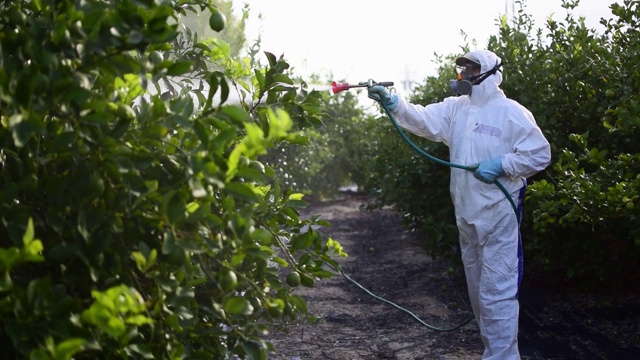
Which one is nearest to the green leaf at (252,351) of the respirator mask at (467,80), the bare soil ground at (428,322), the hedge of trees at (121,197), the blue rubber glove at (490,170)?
the hedge of trees at (121,197)

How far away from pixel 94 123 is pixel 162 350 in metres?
0.68

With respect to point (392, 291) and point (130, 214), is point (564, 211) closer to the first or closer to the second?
point (392, 291)

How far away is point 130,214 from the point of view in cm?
251

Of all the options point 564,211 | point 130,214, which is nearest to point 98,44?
point 130,214

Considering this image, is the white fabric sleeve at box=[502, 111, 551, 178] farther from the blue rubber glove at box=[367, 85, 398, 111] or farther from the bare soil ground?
the bare soil ground

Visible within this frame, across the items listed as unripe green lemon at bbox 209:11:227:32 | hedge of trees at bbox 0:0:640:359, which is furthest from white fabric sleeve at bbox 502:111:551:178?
unripe green lemon at bbox 209:11:227:32

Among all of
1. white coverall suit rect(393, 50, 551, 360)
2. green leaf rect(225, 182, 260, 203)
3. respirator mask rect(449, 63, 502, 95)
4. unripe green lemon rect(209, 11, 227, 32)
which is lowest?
white coverall suit rect(393, 50, 551, 360)

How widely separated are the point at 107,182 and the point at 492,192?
3.02 meters

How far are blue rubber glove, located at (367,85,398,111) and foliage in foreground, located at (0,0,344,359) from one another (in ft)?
9.04

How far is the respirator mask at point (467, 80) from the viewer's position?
5.32 metres

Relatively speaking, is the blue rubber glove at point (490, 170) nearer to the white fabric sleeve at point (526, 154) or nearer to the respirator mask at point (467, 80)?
the white fabric sleeve at point (526, 154)

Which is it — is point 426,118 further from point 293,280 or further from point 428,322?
point 293,280

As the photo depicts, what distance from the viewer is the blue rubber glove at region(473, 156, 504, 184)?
4988mm

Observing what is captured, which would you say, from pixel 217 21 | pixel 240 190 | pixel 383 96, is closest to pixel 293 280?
pixel 240 190
